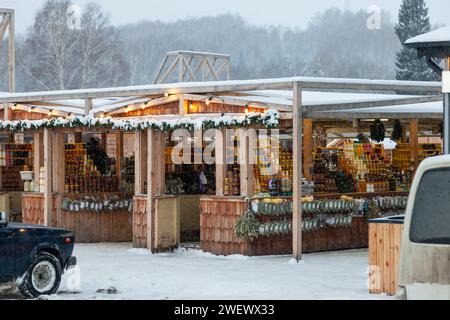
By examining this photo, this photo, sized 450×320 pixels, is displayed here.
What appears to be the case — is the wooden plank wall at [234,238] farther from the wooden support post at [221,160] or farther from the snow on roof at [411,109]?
the snow on roof at [411,109]

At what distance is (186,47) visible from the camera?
141 m

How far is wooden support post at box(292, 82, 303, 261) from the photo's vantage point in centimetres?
1980

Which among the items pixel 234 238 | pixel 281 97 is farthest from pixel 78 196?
pixel 281 97

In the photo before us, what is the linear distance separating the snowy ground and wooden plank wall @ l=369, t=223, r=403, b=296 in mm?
291

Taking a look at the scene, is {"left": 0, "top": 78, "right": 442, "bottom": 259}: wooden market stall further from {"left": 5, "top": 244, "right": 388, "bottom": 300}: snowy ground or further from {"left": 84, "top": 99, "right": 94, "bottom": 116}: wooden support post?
{"left": 5, "top": 244, "right": 388, "bottom": 300}: snowy ground

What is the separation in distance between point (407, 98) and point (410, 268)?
1395 centimetres

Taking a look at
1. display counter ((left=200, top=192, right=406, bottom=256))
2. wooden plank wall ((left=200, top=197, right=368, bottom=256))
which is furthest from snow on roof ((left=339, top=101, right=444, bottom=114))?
wooden plank wall ((left=200, top=197, right=368, bottom=256))

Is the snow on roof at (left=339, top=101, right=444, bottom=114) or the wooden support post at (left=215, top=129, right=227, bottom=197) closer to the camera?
the wooden support post at (left=215, top=129, right=227, bottom=197)

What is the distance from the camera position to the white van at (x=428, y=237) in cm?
891

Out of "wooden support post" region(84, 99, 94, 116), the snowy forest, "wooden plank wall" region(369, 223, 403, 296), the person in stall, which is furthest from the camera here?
the snowy forest

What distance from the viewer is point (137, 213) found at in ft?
74.3

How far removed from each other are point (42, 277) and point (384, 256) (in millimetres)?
4951

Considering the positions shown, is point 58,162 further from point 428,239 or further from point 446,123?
point 428,239

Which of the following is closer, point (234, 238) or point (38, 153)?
point (234, 238)
